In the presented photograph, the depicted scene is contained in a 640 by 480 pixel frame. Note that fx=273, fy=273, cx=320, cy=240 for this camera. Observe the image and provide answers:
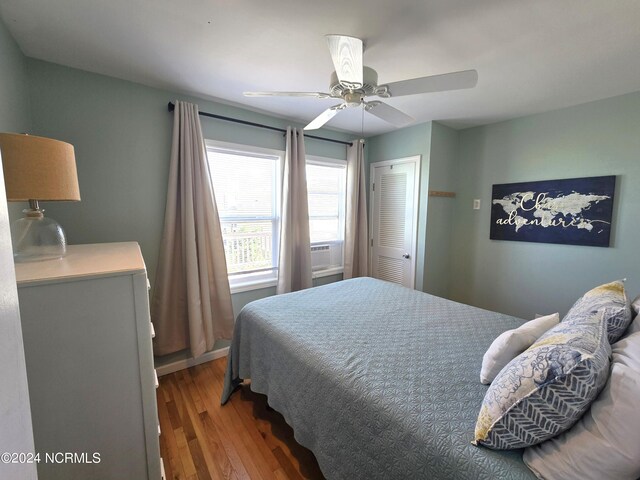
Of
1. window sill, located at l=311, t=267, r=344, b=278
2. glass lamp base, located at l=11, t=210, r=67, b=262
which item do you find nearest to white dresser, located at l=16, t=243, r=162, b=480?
glass lamp base, located at l=11, t=210, r=67, b=262

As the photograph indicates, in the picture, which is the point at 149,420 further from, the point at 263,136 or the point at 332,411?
the point at 263,136

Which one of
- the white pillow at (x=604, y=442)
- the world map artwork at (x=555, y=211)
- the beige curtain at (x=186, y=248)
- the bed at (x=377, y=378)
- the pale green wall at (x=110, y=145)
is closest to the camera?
the white pillow at (x=604, y=442)

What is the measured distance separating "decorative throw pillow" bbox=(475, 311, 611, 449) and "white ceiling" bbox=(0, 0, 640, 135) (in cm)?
156

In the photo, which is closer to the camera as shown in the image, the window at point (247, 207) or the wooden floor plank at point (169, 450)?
the wooden floor plank at point (169, 450)

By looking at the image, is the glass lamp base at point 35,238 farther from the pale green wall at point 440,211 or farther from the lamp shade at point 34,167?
the pale green wall at point 440,211

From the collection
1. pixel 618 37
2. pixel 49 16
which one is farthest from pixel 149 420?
pixel 618 37

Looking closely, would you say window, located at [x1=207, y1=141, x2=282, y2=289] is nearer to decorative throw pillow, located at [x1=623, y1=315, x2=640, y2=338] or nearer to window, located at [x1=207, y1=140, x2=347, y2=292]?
window, located at [x1=207, y1=140, x2=347, y2=292]

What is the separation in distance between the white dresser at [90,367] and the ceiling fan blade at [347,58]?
1280mm

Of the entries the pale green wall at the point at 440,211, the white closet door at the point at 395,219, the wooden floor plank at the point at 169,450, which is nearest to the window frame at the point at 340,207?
the white closet door at the point at 395,219

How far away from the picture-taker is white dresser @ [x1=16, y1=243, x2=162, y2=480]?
0.99m

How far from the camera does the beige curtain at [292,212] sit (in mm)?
2936

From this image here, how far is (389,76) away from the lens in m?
2.04

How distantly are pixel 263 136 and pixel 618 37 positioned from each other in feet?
8.61

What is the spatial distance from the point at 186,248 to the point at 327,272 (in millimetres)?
1774
